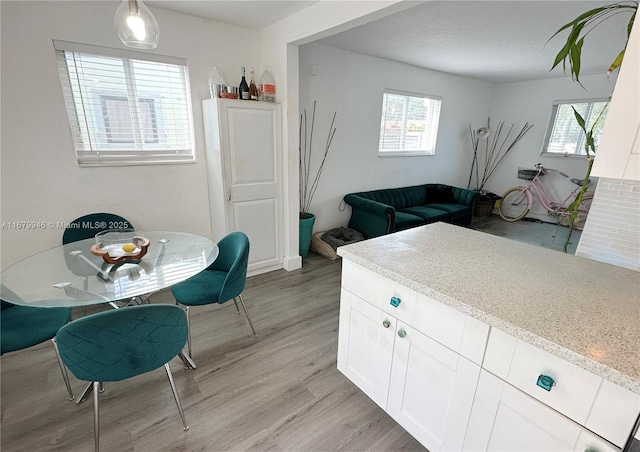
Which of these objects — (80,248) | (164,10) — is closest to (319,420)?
(80,248)

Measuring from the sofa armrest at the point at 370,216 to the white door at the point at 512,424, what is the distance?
2738 mm

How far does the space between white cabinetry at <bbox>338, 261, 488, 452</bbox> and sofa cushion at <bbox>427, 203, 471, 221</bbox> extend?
11.7 feet

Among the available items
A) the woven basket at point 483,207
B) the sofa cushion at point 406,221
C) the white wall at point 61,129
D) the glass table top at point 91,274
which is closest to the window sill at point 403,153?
the sofa cushion at point 406,221

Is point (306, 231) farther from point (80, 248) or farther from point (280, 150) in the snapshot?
point (80, 248)

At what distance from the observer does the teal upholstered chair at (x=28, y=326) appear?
148 centimetres

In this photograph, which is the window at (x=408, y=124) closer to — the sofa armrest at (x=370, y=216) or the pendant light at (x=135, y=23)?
the sofa armrest at (x=370, y=216)

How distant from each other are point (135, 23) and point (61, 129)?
142 centimetres

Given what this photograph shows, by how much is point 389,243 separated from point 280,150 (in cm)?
188

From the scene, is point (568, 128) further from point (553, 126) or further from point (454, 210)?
point (454, 210)

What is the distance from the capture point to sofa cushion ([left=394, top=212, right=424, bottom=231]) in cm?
399

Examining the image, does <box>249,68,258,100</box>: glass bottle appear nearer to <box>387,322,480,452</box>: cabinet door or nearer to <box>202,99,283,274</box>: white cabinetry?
<box>202,99,283,274</box>: white cabinetry

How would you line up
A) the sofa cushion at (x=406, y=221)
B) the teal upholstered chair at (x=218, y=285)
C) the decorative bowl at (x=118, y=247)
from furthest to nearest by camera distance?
the sofa cushion at (x=406, y=221), the teal upholstered chair at (x=218, y=285), the decorative bowl at (x=118, y=247)

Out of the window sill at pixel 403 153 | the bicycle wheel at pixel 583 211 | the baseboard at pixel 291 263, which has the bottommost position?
the baseboard at pixel 291 263

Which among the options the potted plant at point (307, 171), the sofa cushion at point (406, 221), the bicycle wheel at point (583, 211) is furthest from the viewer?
the bicycle wheel at point (583, 211)
